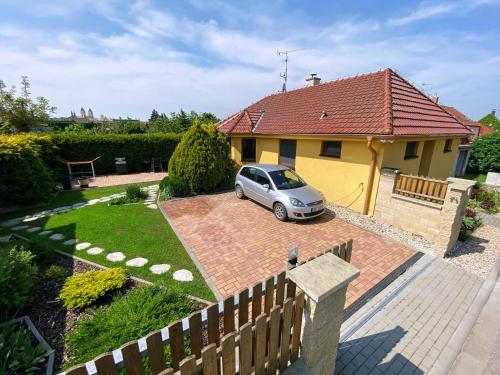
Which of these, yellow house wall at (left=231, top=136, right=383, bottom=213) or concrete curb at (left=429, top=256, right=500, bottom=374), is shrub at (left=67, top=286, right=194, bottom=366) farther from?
yellow house wall at (left=231, top=136, right=383, bottom=213)

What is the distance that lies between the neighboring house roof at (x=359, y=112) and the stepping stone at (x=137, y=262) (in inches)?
290

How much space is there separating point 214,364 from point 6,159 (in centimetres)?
1088

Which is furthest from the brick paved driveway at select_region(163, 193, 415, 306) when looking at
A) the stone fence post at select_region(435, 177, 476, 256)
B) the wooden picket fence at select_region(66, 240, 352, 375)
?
the wooden picket fence at select_region(66, 240, 352, 375)

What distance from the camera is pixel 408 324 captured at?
371 centimetres

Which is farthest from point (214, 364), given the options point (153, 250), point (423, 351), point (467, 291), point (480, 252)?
point (480, 252)

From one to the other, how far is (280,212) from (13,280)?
20.2 feet

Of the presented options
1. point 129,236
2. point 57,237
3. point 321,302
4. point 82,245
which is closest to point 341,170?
point 321,302

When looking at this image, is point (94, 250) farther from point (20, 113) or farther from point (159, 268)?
point (20, 113)

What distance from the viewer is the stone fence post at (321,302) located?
6.77ft

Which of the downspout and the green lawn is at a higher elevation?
the downspout

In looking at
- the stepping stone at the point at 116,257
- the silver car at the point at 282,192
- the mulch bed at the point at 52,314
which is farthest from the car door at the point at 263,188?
the mulch bed at the point at 52,314

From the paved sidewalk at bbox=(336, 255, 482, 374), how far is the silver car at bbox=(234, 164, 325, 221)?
301 cm

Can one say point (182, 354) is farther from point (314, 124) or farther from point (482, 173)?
point (482, 173)

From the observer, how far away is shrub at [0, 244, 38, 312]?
3.13 m
